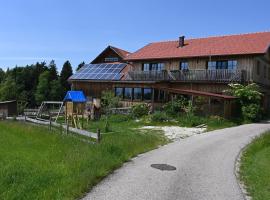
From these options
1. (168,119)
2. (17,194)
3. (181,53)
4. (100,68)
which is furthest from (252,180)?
(100,68)

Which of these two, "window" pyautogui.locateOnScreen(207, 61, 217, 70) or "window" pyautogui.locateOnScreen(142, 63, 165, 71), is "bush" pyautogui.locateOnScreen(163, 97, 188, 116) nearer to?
"window" pyautogui.locateOnScreen(207, 61, 217, 70)

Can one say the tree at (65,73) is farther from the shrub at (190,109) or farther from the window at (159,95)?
the shrub at (190,109)

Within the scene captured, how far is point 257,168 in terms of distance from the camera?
42.9 ft

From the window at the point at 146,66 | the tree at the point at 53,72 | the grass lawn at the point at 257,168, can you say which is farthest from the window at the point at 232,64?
the tree at the point at 53,72

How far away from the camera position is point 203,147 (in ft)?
56.1

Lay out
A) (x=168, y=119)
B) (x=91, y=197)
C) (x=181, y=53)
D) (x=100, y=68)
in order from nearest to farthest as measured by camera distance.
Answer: (x=91, y=197) < (x=168, y=119) < (x=181, y=53) < (x=100, y=68)

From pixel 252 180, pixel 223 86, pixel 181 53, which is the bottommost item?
pixel 252 180

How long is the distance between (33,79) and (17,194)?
7421cm

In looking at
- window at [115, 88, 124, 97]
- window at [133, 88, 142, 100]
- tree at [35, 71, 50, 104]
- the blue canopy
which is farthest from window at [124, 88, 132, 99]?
tree at [35, 71, 50, 104]

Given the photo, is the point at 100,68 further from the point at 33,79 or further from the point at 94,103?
the point at 33,79

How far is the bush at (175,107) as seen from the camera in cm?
3056

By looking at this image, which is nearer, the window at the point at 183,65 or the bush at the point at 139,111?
the bush at the point at 139,111

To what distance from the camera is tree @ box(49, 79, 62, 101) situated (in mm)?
71188

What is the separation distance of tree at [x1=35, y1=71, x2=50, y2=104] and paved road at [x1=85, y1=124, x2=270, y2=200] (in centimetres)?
5596
